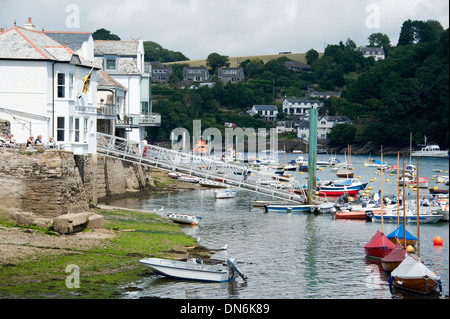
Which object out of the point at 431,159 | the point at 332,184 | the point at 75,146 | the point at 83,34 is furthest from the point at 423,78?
the point at 75,146

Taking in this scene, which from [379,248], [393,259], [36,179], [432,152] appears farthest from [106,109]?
[432,152]

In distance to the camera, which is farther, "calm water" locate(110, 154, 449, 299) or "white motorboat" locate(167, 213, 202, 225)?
"white motorboat" locate(167, 213, 202, 225)

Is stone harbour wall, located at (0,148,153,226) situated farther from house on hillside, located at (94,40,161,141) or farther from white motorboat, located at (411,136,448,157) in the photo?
white motorboat, located at (411,136,448,157)

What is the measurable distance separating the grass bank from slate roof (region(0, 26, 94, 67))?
39.0ft

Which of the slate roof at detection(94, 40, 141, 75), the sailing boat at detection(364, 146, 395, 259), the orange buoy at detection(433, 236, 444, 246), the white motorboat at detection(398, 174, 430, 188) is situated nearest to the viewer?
the sailing boat at detection(364, 146, 395, 259)

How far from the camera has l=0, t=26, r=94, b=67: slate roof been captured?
1725 inches

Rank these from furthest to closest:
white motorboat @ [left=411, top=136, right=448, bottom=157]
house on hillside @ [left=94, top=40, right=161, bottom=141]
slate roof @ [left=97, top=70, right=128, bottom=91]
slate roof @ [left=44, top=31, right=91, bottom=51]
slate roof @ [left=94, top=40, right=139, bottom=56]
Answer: white motorboat @ [left=411, top=136, right=448, bottom=157], slate roof @ [left=94, top=40, right=139, bottom=56], house on hillside @ [left=94, top=40, right=161, bottom=141], slate roof @ [left=97, top=70, right=128, bottom=91], slate roof @ [left=44, top=31, right=91, bottom=51]

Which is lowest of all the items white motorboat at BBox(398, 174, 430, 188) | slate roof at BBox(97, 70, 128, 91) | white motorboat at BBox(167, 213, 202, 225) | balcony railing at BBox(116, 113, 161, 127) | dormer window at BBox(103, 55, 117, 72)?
white motorboat at BBox(167, 213, 202, 225)

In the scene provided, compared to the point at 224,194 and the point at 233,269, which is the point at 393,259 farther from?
the point at 224,194

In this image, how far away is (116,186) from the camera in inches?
2579

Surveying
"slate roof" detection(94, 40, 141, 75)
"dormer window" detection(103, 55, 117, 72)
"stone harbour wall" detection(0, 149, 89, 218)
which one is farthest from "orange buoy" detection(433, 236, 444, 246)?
"dormer window" detection(103, 55, 117, 72)

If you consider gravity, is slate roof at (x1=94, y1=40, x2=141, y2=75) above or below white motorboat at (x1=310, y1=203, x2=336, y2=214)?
above
